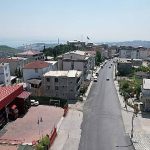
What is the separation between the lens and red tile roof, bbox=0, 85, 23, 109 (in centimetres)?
4893

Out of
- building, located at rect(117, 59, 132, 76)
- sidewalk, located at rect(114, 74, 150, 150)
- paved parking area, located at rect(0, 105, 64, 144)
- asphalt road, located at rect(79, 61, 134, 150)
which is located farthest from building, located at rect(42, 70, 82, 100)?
building, located at rect(117, 59, 132, 76)

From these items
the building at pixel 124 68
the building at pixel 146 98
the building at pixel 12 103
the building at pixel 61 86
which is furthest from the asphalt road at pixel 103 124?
the building at pixel 124 68

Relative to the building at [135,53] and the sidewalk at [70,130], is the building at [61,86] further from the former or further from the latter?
the building at [135,53]

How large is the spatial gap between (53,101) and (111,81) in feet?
119

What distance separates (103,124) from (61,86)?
19.7m

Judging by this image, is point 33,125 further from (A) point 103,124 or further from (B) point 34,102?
(B) point 34,102

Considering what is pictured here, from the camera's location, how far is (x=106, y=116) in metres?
56.4

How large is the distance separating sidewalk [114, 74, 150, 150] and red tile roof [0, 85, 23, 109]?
2031 cm

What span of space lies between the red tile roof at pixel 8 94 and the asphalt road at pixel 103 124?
13278 millimetres

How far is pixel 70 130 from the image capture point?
48281 millimetres

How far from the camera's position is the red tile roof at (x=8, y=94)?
4893 cm

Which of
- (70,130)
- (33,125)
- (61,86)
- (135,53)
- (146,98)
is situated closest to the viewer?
(70,130)

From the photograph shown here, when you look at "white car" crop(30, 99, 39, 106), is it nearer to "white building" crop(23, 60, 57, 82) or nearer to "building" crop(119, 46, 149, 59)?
"white building" crop(23, 60, 57, 82)

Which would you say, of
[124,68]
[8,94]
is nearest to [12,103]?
[8,94]
